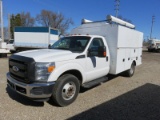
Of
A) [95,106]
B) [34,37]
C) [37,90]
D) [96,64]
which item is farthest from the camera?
[34,37]

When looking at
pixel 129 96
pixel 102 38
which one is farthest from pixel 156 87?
pixel 102 38

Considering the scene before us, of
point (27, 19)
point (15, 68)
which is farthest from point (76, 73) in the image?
point (27, 19)

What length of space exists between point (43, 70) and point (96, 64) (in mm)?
2015

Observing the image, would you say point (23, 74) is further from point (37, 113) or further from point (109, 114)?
point (109, 114)

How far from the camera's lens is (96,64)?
507cm

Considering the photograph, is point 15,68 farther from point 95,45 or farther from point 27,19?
point 27,19

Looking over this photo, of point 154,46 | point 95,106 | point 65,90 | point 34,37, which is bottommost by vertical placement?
point 95,106

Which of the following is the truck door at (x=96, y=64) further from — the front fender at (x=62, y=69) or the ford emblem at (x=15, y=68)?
the ford emblem at (x=15, y=68)

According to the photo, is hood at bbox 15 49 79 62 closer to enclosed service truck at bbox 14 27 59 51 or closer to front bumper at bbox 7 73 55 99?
front bumper at bbox 7 73 55 99

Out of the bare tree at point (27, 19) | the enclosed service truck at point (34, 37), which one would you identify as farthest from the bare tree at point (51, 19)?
the enclosed service truck at point (34, 37)

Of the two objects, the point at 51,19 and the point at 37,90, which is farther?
the point at 51,19

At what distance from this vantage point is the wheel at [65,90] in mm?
3936

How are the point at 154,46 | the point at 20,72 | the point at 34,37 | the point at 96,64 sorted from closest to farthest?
1. the point at 20,72
2. the point at 96,64
3. the point at 34,37
4. the point at 154,46

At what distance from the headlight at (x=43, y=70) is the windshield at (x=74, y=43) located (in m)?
1.28
